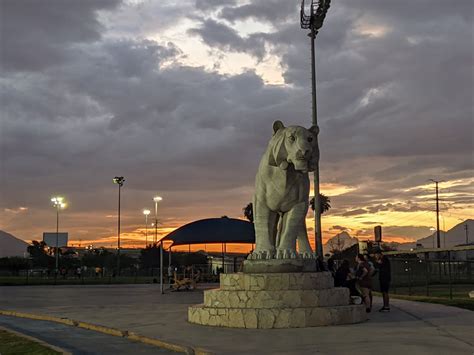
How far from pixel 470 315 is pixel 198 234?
13167 millimetres

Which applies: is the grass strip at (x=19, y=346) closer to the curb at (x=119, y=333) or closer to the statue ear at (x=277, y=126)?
the curb at (x=119, y=333)

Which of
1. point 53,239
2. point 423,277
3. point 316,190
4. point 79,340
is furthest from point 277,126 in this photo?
point 53,239

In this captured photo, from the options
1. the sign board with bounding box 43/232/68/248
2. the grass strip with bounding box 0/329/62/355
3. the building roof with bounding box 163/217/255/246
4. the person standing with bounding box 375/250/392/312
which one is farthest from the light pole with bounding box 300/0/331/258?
the sign board with bounding box 43/232/68/248

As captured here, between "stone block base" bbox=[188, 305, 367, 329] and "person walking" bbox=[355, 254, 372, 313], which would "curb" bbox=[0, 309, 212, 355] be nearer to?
"stone block base" bbox=[188, 305, 367, 329]

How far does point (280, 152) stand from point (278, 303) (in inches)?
126

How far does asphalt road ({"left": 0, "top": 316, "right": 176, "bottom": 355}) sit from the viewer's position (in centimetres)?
920

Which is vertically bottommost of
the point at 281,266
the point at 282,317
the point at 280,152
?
the point at 282,317

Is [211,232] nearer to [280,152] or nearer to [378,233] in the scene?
[280,152]

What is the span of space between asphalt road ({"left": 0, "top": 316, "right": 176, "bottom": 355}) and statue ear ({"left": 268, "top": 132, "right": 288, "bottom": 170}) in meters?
4.88

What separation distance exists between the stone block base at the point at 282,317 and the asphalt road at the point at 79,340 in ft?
6.93

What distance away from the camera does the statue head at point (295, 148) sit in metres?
12.3

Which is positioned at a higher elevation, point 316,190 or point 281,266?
point 316,190

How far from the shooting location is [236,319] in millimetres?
11477

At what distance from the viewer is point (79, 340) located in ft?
34.6
